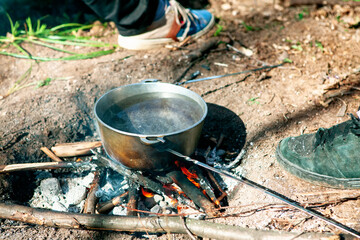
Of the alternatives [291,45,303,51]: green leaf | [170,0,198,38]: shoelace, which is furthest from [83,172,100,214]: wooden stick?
[291,45,303,51]: green leaf

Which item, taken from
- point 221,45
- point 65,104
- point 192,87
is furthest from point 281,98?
point 65,104

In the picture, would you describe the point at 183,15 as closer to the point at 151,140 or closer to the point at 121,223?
the point at 151,140

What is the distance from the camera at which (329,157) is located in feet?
6.50

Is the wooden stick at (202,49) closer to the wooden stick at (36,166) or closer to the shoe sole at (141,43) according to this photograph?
the shoe sole at (141,43)

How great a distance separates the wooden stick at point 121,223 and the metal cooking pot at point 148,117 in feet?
1.09

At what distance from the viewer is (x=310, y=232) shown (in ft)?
5.48

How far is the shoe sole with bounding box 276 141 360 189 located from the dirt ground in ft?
0.15

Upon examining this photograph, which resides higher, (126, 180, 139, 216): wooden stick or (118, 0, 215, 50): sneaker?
(118, 0, 215, 50): sneaker

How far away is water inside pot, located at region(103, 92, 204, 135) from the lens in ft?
7.14

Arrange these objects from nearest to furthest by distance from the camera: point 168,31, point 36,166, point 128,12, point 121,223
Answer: point 121,223, point 36,166, point 128,12, point 168,31

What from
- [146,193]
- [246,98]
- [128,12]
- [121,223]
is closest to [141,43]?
[128,12]

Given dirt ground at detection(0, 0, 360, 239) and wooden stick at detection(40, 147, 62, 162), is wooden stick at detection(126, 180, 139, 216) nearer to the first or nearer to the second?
dirt ground at detection(0, 0, 360, 239)

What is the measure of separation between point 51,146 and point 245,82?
1891mm

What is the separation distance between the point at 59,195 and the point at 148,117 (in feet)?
2.86
